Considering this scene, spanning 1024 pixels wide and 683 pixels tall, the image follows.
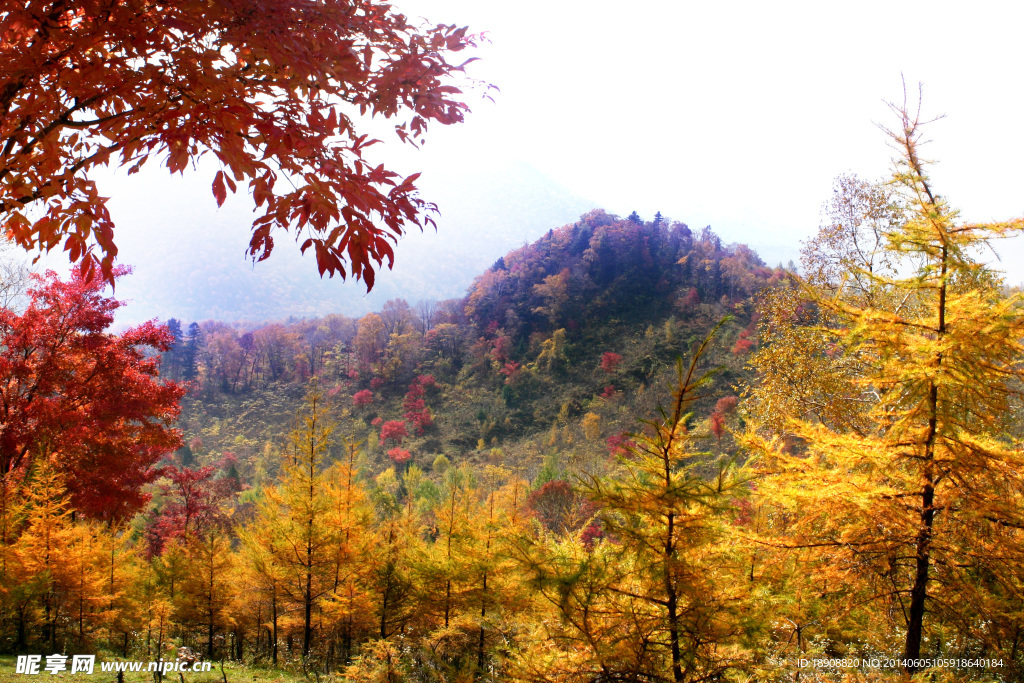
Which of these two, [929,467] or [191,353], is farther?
[191,353]

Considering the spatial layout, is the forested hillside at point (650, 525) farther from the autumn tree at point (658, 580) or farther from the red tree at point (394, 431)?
the red tree at point (394, 431)

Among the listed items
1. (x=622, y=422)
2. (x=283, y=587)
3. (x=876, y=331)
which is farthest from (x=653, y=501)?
(x=622, y=422)

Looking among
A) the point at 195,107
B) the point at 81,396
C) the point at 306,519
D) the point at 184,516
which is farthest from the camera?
the point at 184,516

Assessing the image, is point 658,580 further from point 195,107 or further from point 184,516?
point 184,516

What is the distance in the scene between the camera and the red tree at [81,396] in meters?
7.21

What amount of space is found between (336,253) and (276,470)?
35.8 meters

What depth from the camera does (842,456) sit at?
304cm

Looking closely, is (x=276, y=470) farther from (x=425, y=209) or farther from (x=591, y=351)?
(x=425, y=209)

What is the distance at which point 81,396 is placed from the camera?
7.77 meters

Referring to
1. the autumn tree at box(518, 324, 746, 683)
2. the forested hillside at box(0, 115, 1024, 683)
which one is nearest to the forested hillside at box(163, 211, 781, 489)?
the forested hillside at box(0, 115, 1024, 683)

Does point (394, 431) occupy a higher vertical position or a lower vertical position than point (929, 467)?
lower

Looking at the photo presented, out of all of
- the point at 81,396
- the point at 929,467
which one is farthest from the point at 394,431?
the point at 929,467

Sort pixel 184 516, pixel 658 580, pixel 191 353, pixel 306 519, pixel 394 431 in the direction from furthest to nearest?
pixel 191 353 < pixel 394 431 < pixel 184 516 < pixel 306 519 < pixel 658 580

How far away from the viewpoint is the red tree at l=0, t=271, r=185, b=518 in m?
7.21
